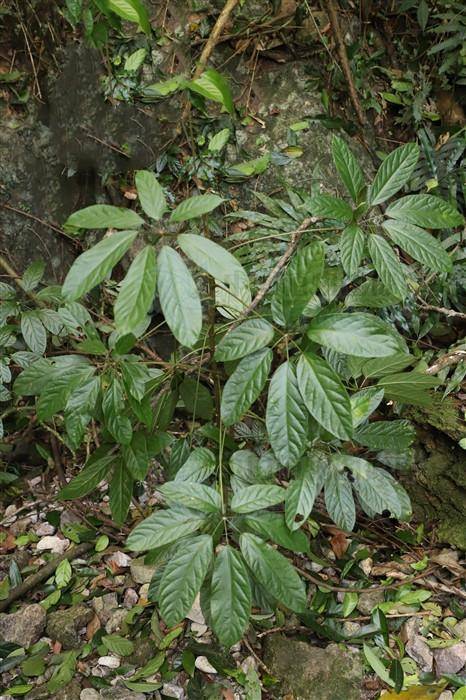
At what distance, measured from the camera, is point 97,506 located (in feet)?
7.95

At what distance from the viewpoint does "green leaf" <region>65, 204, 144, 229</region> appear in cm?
95

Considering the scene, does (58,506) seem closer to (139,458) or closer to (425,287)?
(139,458)

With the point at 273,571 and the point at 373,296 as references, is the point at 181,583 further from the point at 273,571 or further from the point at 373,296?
the point at 373,296

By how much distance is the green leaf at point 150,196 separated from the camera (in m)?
1.01

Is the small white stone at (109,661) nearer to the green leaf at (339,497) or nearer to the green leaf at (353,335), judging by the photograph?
the green leaf at (339,497)

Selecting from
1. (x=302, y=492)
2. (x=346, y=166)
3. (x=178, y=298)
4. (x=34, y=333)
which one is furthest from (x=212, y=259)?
(x=34, y=333)

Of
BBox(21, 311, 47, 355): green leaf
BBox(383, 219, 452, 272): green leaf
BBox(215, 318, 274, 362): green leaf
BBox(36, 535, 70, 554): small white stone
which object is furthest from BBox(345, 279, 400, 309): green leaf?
BBox(36, 535, 70, 554): small white stone

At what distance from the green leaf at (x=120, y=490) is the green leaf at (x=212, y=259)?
2.25 ft

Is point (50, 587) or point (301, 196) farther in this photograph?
point (301, 196)

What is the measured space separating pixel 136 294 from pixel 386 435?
0.76 metres

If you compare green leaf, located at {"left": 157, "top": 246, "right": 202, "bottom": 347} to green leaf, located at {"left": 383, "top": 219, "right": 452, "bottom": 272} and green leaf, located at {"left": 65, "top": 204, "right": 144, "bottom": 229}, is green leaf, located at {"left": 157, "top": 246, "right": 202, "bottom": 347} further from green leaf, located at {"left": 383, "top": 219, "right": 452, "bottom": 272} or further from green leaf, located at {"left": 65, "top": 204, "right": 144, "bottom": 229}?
green leaf, located at {"left": 383, "top": 219, "right": 452, "bottom": 272}

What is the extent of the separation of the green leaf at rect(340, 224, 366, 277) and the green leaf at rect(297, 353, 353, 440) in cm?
20

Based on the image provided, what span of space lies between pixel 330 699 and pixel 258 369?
100cm

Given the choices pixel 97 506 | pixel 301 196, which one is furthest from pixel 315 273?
pixel 97 506
